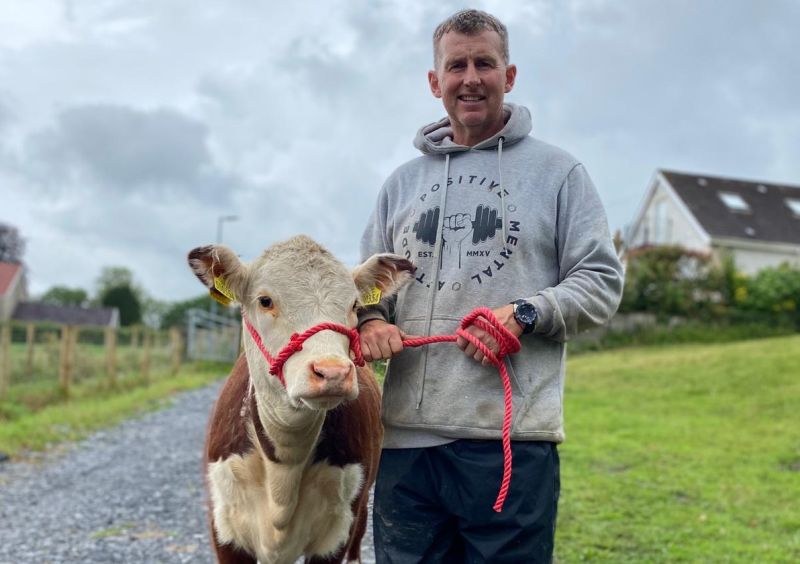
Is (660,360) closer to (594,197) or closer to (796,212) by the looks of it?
(594,197)

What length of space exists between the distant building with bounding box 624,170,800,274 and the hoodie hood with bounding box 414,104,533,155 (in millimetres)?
33784

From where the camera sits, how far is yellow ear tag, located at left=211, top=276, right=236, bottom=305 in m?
3.56

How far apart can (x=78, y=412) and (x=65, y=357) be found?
245 cm

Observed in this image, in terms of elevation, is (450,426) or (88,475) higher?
(450,426)

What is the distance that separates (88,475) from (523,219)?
28.5 feet

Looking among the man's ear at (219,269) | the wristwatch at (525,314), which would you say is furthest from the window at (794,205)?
the man's ear at (219,269)

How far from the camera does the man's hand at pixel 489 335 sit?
3082 millimetres

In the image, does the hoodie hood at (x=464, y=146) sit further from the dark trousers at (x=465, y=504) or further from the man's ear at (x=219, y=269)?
the dark trousers at (x=465, y=504)

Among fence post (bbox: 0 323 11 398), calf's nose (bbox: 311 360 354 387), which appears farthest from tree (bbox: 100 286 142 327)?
calf's nose (bbox: 311 360 354 387)

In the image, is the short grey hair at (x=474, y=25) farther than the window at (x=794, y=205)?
No

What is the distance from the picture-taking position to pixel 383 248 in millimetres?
3789

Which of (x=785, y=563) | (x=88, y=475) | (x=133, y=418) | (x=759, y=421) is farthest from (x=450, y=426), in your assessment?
(x=133, y=418)

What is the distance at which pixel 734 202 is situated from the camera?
42094mm

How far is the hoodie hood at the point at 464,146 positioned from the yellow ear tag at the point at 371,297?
0.66 m
